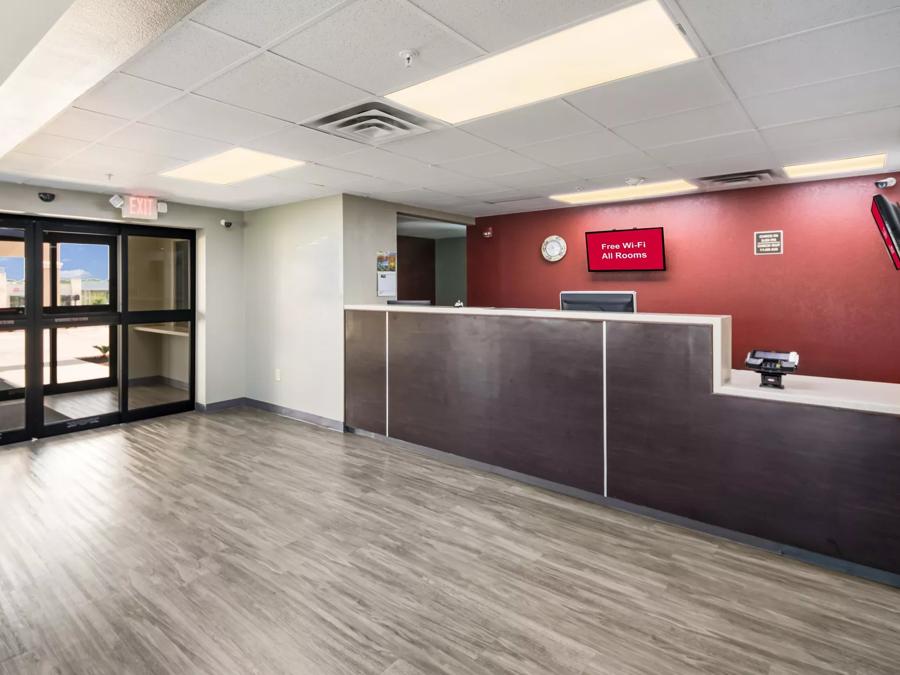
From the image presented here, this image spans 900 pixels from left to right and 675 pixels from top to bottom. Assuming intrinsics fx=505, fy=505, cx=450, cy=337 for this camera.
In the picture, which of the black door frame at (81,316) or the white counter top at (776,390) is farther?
the black door frame at (81,316)

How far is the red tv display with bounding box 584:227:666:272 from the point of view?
5934 mm

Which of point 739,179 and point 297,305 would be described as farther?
point 297,305

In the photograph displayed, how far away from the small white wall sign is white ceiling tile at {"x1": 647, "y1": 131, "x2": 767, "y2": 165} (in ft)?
5.12

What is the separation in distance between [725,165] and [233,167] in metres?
4.29

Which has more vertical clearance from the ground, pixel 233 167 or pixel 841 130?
pixel 233 167

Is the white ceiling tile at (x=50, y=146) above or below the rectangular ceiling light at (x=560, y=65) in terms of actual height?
above

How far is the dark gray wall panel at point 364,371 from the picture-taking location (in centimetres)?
525

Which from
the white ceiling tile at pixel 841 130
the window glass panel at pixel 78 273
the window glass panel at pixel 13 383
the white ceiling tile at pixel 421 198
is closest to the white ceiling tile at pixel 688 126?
the white ceiling tile at pixel 841 130

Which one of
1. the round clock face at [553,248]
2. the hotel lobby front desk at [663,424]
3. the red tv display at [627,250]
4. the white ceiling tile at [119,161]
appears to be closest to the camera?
the hotel lobby front desk at [663,424]

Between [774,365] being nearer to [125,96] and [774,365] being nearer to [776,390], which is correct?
[776,390]

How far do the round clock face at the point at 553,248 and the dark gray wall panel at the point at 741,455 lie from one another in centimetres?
333

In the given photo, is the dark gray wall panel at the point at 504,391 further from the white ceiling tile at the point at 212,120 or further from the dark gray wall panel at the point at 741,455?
the white ceiling tile at the point at 212,120

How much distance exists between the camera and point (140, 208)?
5598 mm

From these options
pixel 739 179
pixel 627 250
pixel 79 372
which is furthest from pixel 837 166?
pixel 79 372
